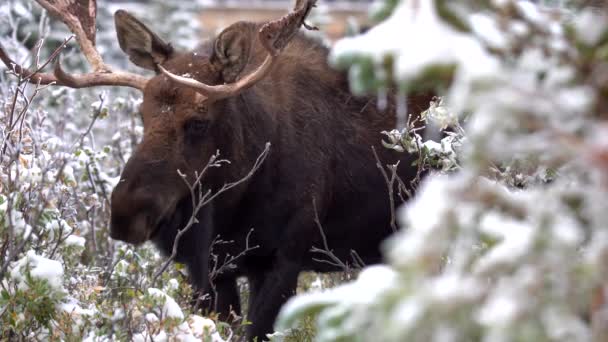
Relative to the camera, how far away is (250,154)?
584 cm

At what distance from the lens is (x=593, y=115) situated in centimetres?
211

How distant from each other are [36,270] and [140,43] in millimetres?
1969

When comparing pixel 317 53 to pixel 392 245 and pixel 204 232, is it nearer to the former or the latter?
pixel 204 232

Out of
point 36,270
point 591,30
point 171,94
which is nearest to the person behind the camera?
point 591,30

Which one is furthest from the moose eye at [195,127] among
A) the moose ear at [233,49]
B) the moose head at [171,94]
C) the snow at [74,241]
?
the snow at [74,241]

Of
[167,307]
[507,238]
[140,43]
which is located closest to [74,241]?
[167,307]

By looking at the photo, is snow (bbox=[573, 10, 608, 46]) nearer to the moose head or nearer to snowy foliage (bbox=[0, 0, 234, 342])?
snowy foliage (bbox=[0, 0, 234, 342])

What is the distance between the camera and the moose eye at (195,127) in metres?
5.44

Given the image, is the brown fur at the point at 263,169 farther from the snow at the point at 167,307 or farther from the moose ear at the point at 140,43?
the snow at the point at 167,307

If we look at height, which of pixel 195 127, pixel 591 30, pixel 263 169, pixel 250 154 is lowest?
pixel 263 169

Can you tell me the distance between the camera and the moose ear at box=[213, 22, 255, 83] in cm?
558

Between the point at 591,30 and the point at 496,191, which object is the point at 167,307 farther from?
the point at 591,30

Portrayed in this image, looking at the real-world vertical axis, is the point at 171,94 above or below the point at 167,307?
above

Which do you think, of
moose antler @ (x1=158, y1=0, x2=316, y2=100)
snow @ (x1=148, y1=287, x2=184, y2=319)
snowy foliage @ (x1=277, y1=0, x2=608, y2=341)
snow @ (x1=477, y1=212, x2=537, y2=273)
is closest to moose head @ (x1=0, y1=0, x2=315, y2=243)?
moose antler @ (x1=158, y1=0, x2=316, y2=100)
